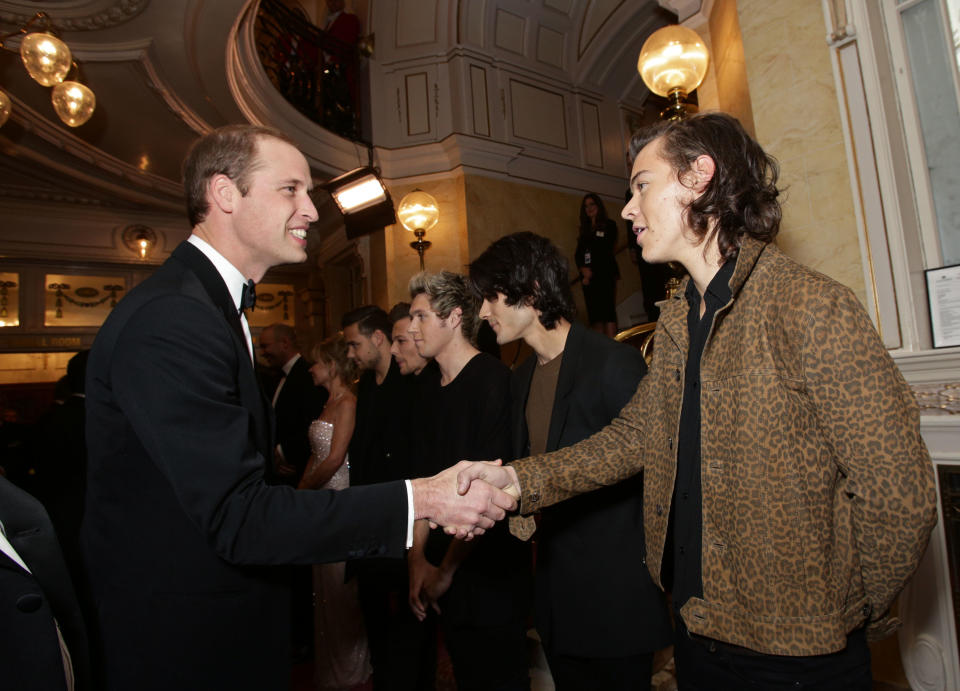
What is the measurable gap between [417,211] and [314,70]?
2.42 m

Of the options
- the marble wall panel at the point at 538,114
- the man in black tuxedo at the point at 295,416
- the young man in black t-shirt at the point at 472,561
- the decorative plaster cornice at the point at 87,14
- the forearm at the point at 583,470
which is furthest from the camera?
the marble wall panel at the point at 538,114

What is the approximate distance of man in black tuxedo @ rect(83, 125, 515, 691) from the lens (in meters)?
1.13

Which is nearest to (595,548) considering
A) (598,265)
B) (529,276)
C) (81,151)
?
(529,276)

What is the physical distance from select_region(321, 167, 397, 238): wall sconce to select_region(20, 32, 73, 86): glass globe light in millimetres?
2902

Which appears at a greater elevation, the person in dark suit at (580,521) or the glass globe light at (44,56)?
the glass globe light at (44,56)

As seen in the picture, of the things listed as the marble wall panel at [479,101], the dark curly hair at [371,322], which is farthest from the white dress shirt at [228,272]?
the marble wall panel at [479,101]

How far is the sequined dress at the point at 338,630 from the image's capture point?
10.9 feet

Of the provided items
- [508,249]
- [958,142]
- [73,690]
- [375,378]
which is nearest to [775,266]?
[508,249]

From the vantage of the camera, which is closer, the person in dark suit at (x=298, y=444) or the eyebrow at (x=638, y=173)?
the eyebrow at (x=638, y=173)

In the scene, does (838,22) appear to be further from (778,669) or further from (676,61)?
(778,669)

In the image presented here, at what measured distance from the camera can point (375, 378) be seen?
332cm

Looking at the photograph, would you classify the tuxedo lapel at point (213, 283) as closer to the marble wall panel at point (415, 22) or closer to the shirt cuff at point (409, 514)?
the shirt cuff at point (409, 514)

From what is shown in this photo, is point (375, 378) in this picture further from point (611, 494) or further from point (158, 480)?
point (158, 480)

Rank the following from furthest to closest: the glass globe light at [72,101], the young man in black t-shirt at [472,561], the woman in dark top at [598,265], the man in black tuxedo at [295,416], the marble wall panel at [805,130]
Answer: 1. the woman in dark top at [598,265]
2. the man in black tuxedo at [295,416]
3. the glass globe light at [72,101]
4. the marble wall panel at [805,130]
5. the young man in black t-shirt at [472,561]
